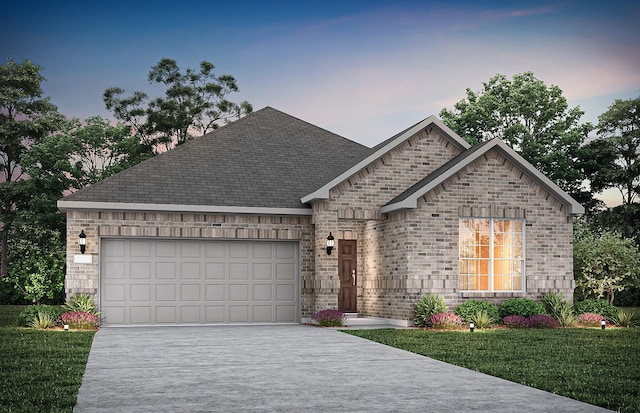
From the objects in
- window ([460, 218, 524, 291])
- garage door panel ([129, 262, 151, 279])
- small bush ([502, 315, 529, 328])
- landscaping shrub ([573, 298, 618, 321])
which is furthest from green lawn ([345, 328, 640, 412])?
garage door panel ([129, 262, 151, 279])

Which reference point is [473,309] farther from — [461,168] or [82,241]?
[82,241]

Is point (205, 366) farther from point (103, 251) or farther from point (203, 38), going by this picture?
point (203, 38)

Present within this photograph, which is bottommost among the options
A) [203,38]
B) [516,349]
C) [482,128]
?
[516,349]

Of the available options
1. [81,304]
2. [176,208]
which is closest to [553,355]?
[176,208]

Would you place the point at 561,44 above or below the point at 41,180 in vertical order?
above

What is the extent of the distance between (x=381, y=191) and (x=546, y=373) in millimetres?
11261

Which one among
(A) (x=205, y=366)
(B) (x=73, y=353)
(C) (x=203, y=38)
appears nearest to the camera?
(A) (x=205, y=366)

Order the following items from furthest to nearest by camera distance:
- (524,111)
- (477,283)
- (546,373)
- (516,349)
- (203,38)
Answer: (524,111), (203,38), (477,283), (516,349), (546,373)

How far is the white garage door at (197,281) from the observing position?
20.2 meters

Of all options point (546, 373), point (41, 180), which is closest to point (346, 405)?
point (546, 373)

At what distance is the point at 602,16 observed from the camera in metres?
24.8

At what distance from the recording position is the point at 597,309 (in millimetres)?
20281

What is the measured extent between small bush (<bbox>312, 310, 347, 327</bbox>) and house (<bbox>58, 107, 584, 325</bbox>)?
767 millimetres

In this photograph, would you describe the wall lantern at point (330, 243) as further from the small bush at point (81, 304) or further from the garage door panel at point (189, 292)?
the small bush at point (81, 304)
